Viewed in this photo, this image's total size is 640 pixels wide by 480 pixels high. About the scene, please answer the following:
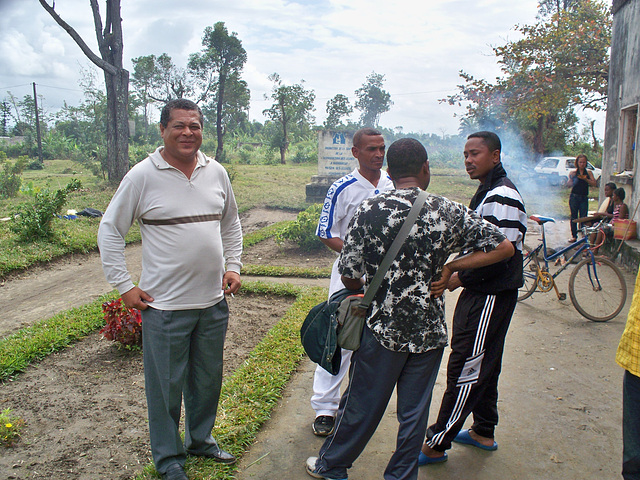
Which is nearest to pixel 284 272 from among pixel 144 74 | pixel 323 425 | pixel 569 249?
pixel 569 249

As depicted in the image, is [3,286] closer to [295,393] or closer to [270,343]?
[270,343]

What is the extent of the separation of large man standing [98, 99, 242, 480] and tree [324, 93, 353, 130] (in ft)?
130

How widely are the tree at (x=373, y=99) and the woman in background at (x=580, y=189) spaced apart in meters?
54.8

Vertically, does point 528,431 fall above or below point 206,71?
below

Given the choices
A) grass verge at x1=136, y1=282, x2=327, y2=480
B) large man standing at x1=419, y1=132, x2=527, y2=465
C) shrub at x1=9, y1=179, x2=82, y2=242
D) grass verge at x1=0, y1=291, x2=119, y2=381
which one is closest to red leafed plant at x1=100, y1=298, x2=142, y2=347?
grass verge at x1=0, y1=291, x2=119, y2=381

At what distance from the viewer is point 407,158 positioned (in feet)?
7.36

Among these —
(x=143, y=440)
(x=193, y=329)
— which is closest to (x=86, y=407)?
(x=143, y=440)

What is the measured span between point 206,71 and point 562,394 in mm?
25636

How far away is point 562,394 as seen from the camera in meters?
3.75

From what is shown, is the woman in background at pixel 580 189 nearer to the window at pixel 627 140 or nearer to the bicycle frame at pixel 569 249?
the window at pixel 627 140

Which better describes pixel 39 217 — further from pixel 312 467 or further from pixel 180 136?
pixel 312 467

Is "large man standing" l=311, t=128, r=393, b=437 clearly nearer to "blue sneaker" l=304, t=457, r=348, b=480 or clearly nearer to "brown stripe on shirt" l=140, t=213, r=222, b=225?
"blue sneaker" l=304, t=457, r=348, b=480

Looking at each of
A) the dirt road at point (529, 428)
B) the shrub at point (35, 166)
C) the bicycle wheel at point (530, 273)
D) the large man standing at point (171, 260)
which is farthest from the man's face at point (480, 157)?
the shrub at point (35, 166)

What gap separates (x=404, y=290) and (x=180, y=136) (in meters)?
1.39
